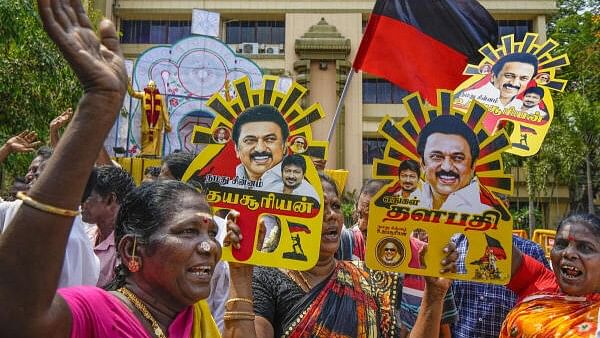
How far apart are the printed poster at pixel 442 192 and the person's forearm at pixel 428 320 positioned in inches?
7.0

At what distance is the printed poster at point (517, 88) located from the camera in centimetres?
441

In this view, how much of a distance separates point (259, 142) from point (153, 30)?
70.9 ft

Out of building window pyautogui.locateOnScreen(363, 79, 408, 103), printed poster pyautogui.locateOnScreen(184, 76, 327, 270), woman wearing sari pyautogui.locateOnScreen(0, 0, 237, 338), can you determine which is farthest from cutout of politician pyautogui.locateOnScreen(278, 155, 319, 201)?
building window pyautogui.locateOnScreen(363, 79, 408, 103)

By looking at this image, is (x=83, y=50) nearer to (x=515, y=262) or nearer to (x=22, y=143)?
(x=515, y=262)

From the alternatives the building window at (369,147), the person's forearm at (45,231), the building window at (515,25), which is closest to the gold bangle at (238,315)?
the person's forearm at (45,231)

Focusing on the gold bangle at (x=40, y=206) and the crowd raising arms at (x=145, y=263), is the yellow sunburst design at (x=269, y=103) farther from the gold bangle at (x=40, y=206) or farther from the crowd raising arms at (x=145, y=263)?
the gold bangle at (x=40, y=206)

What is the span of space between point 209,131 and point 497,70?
3.15 m

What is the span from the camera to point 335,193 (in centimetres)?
256

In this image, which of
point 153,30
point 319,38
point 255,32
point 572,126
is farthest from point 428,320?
point 153,30

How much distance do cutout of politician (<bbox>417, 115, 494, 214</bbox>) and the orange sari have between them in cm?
54

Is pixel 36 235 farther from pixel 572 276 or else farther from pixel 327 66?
pixel 327 66

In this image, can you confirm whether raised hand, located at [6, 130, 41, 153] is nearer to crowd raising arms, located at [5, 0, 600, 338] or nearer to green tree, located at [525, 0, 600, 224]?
crowd raising arms, located at [5, 0, 600, 338]

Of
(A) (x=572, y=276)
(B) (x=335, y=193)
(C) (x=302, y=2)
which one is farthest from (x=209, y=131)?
(C) (x=302, y=2)

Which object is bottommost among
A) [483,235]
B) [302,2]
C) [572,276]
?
[572,276]
